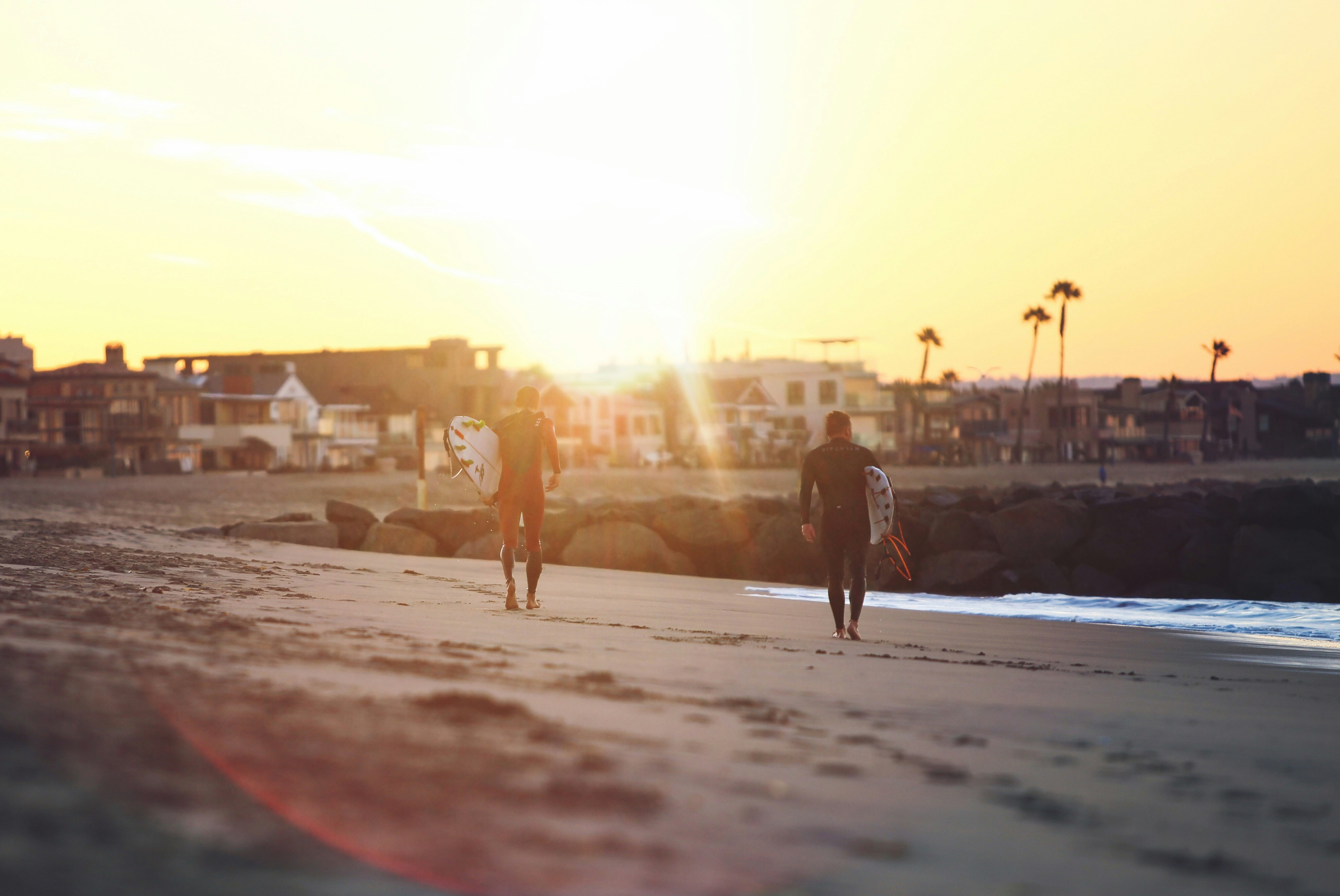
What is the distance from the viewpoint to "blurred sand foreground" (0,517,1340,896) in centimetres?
259

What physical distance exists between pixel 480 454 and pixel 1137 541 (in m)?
11.5

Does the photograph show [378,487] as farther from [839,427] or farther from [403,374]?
[403,374]

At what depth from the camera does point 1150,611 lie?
46.8 ft

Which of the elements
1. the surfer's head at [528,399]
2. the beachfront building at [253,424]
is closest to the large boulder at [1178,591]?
the surfer's head at [528,399]

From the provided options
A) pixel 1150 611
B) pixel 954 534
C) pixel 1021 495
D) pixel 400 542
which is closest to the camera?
pixel 1150 611

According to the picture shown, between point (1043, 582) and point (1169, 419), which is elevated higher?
point (1169, 419)

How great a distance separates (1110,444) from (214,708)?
116042mm

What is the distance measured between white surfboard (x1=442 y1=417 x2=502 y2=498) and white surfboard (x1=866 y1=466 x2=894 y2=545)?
2911mm

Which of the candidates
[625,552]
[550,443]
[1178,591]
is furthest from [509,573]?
[1178,591]

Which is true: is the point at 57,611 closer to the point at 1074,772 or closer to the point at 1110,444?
the point at 1074,772

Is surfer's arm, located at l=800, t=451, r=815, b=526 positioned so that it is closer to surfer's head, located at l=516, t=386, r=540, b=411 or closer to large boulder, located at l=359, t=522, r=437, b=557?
surfer's head, located at l=516, t=386, r=540, b=411

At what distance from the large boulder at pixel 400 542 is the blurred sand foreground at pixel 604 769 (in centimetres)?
1156

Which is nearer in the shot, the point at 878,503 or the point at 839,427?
the point at 878,503

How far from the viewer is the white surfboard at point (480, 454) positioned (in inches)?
362
